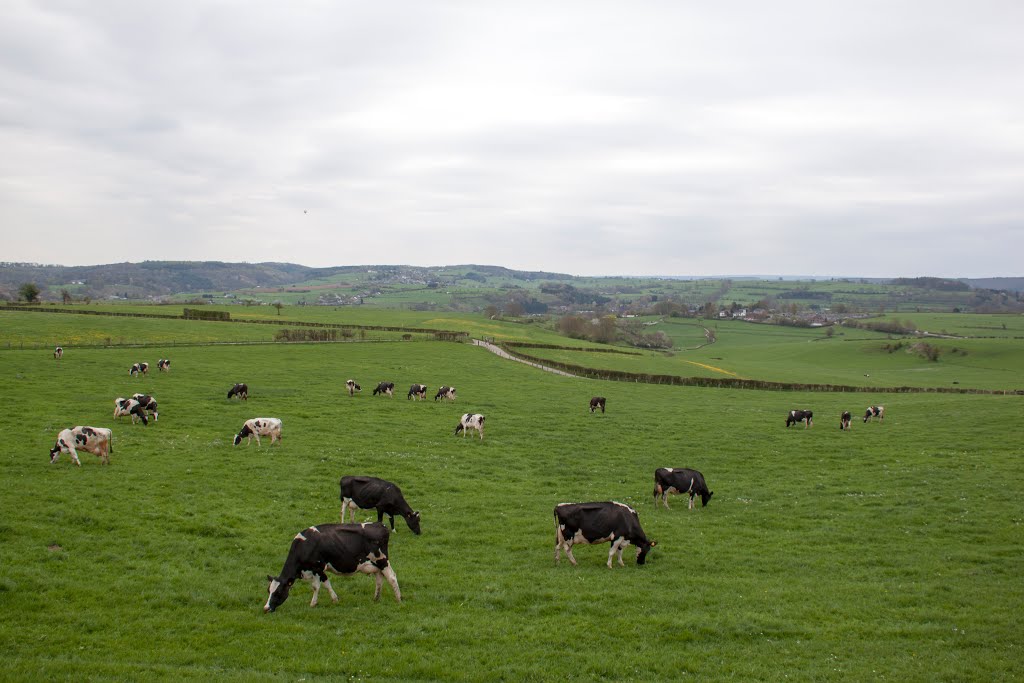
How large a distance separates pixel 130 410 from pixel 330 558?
23844mm

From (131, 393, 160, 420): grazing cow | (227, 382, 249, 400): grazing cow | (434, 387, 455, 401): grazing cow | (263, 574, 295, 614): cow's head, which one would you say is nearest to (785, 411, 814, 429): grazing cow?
(434, 387, 455, 401): grazing cow

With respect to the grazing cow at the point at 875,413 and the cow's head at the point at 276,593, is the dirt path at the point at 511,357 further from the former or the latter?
the cow's head at the point at 276,593

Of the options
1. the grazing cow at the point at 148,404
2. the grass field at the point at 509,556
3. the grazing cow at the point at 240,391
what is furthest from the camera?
the grazing cow at the point at 240,391

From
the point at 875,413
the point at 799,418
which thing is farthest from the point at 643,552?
the point at 875,413

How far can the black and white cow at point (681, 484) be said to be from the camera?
23484mm

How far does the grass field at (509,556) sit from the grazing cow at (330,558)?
1.69 ft

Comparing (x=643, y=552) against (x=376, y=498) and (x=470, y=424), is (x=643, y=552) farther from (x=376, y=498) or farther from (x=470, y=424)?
(x=470, y=424)

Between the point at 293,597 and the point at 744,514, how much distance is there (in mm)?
15067

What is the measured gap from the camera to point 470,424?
34.9 m

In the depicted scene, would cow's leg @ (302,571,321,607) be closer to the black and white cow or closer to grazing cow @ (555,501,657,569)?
grazing cow @ (555,501,657,569)

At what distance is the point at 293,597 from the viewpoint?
14.8 m

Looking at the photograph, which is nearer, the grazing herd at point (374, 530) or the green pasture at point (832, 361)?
the grazing herd at point (374, 530)

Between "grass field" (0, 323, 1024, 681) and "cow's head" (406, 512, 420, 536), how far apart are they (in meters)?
0.44

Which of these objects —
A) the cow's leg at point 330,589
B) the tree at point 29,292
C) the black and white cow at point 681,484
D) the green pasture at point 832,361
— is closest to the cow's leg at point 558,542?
the cow's leg at point 330,589
